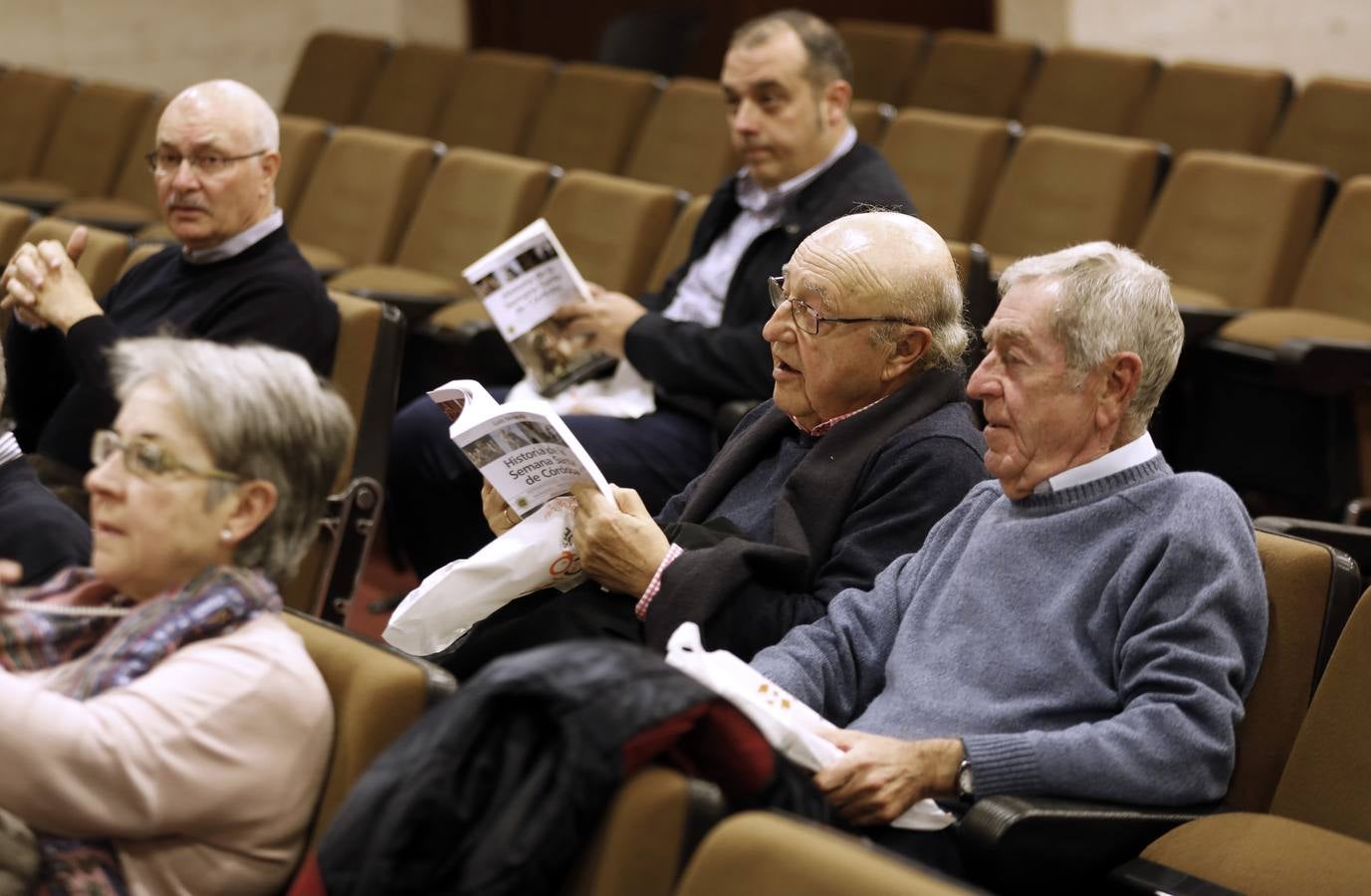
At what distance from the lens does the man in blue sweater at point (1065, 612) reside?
168cm

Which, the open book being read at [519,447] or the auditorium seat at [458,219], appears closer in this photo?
the open book being read at [519,447]

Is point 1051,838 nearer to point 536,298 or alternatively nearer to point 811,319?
point 811,319

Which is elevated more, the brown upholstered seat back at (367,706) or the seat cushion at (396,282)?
the brown upholstered seat back at (367,706)

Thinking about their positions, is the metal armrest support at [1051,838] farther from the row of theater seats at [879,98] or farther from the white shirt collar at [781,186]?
the row of theater seats at [879,98]

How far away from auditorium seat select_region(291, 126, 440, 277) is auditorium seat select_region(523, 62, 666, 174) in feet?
2.82

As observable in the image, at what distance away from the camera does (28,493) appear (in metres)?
1.91

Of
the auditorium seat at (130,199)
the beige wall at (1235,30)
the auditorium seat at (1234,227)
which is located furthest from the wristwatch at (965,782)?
the beige wall at (1235,30)

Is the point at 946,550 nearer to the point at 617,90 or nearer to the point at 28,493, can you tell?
the point at 28,493

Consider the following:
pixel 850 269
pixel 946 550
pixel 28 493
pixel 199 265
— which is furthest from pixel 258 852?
pixel 199 265

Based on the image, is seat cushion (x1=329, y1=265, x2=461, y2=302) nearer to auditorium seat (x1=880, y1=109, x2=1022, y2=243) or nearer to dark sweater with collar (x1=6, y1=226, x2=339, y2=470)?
dark sweater with collar (x1=6, y1=226, x2=339, y2=470)

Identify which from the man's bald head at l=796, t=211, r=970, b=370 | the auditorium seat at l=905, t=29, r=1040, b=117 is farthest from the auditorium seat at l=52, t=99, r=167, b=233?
the man's bald head at l=796, t=211, r=970, b=370

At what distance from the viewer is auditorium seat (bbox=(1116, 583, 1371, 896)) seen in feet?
5.39

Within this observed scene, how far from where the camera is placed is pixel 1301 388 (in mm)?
3432

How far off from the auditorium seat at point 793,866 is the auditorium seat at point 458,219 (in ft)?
10.1
